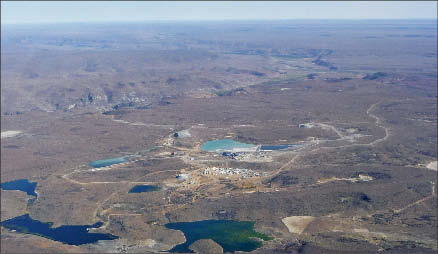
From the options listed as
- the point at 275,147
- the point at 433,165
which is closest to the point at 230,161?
the point at 275,147

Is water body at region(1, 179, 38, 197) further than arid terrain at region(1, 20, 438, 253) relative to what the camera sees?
Yes

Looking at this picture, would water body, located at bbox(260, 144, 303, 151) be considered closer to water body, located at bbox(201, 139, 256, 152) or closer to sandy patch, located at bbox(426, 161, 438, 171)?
water body, located at bbox(201, 139, 256, 152)

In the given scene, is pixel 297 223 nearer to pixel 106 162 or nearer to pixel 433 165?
pixel 433 165

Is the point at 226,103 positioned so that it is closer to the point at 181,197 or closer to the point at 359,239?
the point at 181,197

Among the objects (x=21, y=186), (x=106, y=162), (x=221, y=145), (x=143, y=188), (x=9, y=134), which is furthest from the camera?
(x=9, y=134)

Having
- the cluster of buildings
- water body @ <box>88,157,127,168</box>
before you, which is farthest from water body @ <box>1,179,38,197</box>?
the cluster of buildings
